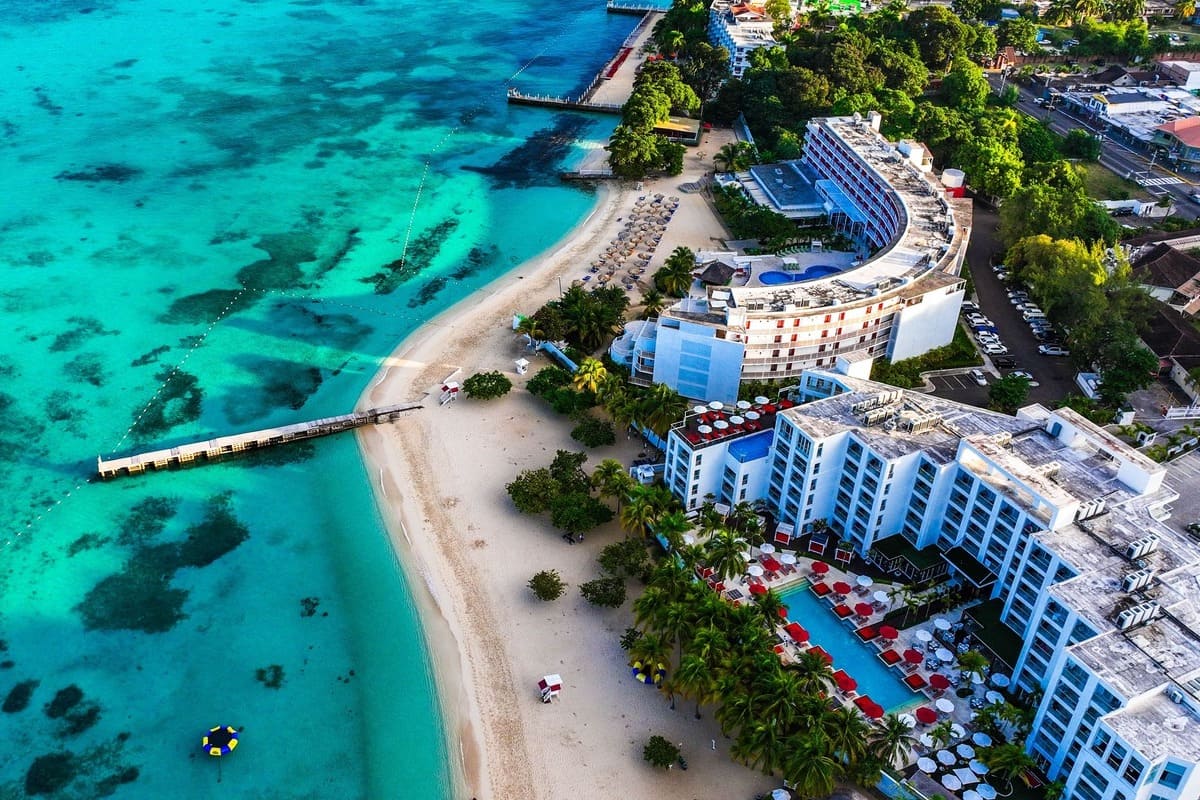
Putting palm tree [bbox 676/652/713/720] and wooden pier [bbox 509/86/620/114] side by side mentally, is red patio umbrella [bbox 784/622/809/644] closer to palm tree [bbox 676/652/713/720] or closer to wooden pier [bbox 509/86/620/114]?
palm tree [bbox 676/652/713/720]

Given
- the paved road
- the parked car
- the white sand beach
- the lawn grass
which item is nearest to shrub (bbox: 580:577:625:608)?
the white sand beach

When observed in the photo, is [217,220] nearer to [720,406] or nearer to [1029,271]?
[720,406]

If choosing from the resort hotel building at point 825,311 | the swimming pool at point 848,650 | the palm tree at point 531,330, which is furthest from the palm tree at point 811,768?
the palm tree at point 531,330

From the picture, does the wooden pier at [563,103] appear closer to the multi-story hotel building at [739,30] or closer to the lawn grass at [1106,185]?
the multi-story hotel building at [739,30]

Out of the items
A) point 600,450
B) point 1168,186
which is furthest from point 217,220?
point 1168,186

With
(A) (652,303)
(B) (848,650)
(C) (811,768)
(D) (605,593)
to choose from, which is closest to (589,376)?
(A) (652,303)

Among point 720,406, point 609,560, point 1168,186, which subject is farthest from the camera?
point 1168,186
